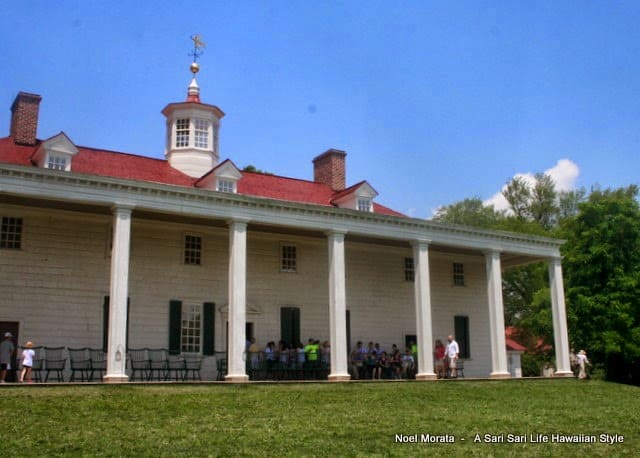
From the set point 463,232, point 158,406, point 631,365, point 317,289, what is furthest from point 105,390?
point 631,365

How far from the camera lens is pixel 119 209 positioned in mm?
22047

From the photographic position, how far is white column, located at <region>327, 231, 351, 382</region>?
24688mm

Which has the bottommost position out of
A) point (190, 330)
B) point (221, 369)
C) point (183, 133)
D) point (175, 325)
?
point (221, 369)

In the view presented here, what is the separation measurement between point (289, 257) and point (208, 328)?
4444 mm

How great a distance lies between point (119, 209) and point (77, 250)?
3475 mm

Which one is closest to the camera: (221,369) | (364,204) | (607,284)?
(221,369)

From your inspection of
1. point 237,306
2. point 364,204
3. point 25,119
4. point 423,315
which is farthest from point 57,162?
point 423,315

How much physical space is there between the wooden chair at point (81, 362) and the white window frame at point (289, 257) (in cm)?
815

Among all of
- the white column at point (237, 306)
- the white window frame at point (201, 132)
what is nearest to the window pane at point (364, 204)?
the white column at point (237, 306)

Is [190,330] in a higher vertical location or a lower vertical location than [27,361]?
higher

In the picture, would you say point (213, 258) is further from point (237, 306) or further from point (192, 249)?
point (237, 306)

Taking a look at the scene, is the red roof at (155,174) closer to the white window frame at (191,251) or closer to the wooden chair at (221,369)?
the white window frame at (191,251)

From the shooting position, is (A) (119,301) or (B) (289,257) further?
(B) (289,257)

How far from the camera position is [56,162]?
23.8 meters
